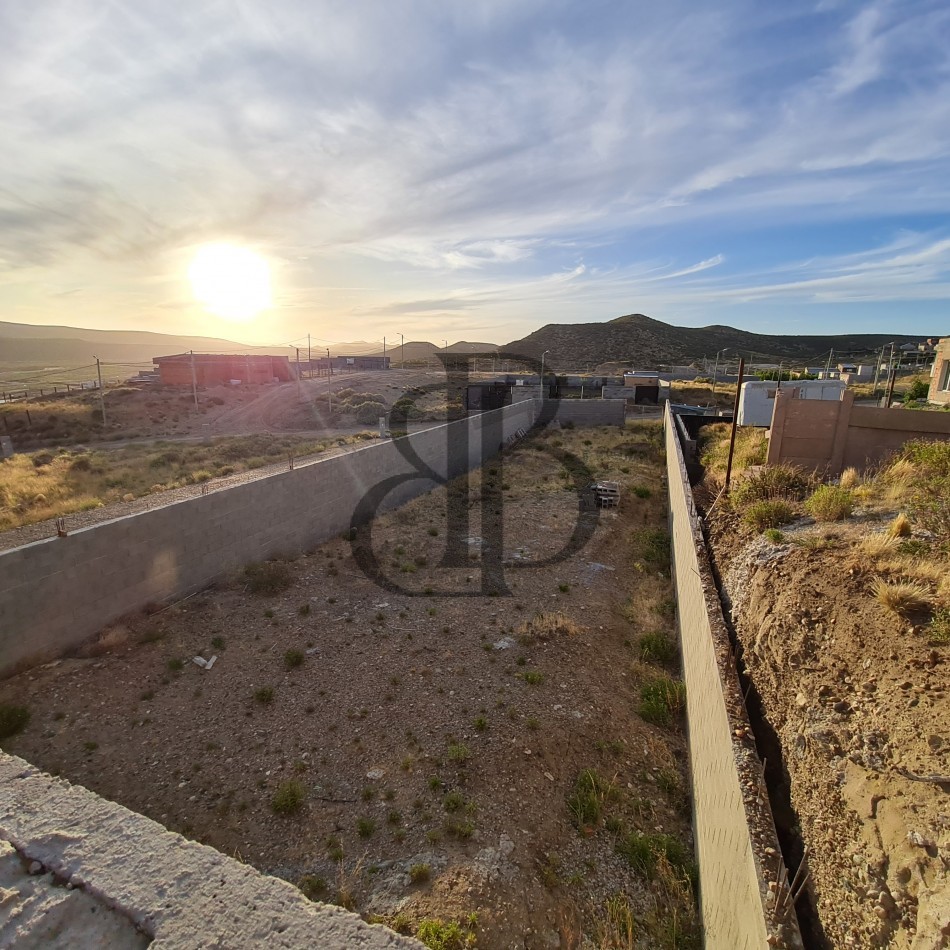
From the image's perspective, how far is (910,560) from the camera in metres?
5.46

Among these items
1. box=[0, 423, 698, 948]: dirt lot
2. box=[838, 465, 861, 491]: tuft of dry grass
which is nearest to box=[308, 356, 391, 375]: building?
box=[0, 423, 698, 948]: dirt lot

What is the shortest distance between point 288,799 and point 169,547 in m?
5.21

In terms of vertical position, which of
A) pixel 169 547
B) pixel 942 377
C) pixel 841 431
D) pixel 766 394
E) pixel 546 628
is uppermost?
pixel 942 377

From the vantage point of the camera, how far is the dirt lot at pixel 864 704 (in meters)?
2.94

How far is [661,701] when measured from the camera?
687 cm

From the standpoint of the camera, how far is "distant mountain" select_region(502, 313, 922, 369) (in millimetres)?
83062

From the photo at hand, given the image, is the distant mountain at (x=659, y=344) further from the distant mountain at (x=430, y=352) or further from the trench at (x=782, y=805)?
the trench at (x=782, y=805)

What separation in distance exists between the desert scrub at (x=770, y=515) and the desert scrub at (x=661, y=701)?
127 inches

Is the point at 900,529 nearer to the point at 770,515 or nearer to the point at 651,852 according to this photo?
the point at 770,515

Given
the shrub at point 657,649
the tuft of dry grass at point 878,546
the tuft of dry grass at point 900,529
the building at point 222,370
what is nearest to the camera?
the tuft of dry grass at point 878,546

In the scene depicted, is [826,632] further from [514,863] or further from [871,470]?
[871,470]

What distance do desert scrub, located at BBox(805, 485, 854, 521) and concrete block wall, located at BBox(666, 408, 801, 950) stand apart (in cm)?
277

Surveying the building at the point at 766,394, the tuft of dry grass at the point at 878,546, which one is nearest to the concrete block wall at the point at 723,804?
Answer: the tuft of dry grass at the point at 878,546

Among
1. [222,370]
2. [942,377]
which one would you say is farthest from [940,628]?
[222,370]
